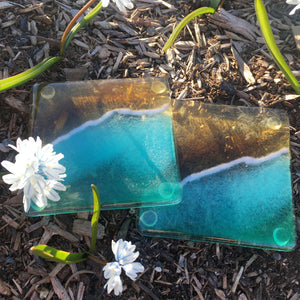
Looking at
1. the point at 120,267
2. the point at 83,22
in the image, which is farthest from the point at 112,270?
the point at 83,22

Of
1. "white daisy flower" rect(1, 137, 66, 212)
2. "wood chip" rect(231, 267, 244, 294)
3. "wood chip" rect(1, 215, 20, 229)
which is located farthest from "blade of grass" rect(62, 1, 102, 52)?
"wood chip" rect(231, 267, 244, 294)

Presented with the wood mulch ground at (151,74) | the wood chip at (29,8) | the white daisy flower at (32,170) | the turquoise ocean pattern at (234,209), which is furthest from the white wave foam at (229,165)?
the wood chip at (29,8)

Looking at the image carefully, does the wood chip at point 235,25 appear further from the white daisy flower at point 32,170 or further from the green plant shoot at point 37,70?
the white daisy flower at point 32,170

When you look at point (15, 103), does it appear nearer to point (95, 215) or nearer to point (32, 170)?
point (32, 170)

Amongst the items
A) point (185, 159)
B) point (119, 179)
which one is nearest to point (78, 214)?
point (119, 179)

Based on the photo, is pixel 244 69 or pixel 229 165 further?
pixel 244 69

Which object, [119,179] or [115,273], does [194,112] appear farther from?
[115,273]

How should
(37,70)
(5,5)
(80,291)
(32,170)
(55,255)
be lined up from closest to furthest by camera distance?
(32,170) < (55,255) < (80,291) < (37,70) < (5,5)
